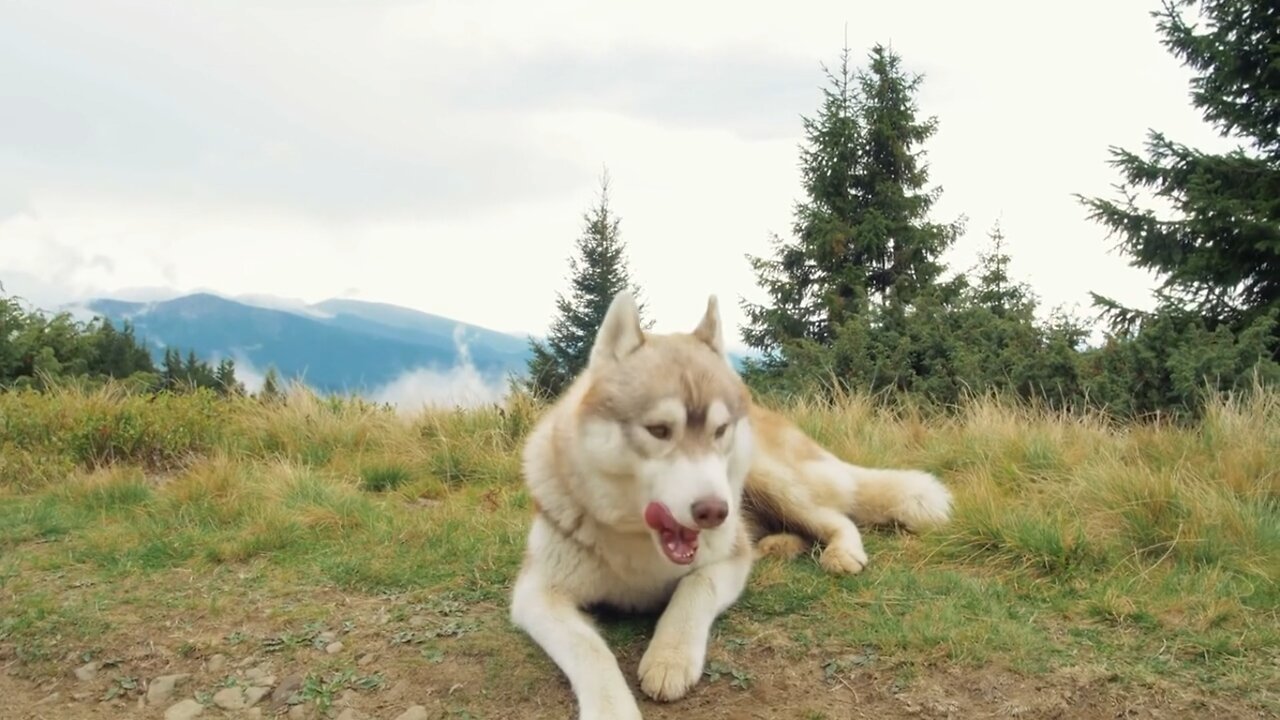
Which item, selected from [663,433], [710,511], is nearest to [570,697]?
[710,511]

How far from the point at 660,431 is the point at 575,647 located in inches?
27.2

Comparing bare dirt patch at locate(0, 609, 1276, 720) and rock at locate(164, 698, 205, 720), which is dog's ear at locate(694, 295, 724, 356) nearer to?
bare dirt patch at locate(0, 609, 1276, 720)

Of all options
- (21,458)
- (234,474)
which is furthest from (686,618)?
(21,458)

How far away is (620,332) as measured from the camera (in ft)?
10.7

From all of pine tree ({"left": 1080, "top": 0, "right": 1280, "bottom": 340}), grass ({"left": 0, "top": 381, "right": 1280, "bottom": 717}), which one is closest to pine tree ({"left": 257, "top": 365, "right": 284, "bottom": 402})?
grass ({"left": 0, "top": 381, "right": 1280, "bottom": 717})

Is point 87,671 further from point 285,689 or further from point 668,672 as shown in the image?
point 668,672

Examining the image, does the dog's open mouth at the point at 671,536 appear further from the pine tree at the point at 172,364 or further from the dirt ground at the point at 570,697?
the pine tree at the point at 172,364

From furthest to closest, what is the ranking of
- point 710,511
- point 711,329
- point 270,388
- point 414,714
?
point 270,388
point 711,329
point 414,714
point 710,511

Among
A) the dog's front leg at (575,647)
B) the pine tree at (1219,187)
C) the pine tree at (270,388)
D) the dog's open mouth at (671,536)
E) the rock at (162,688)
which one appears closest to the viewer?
the dog's front leg at (575,647)

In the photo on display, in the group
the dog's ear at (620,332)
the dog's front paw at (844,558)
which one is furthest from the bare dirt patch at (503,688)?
the dog's ear at (620,332)

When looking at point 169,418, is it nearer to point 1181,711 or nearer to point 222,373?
point 1181,711

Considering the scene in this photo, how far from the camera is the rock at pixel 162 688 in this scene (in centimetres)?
301

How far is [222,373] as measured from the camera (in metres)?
14.1

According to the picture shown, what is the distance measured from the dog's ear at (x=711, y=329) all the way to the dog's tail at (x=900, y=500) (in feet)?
3.94
